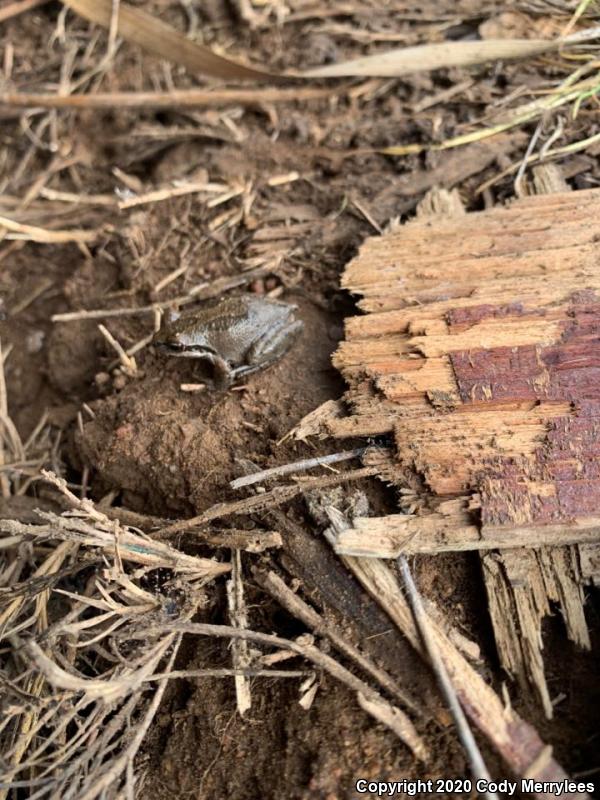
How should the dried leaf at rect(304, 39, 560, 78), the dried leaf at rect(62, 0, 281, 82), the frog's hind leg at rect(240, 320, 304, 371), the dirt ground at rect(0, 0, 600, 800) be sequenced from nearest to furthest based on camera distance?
1. the dirt ground at rect(0, 0, 600, 800)
2. the frog's hind leg at rect(240, 320, 304, 371)
3. the dried leaf at rect(304, 39, 560, 78)
4. the dried leaf at rect(62, 0, 281, 82)

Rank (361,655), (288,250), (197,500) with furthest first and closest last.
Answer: (288,250) → (197,500) → (361,655)

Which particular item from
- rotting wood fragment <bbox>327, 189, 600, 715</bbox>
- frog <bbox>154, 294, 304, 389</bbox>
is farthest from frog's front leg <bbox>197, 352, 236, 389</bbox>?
rotting wood fragment <bbox>327, 189, 600, 715</bbox>

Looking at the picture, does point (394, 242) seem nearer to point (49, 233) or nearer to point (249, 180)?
point (249, 180)

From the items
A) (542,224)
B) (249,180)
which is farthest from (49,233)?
(542,224)

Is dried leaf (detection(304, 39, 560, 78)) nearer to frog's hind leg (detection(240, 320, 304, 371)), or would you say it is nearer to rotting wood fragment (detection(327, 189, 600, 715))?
rotting wood fragment (detection(327, 189, 600, 715))

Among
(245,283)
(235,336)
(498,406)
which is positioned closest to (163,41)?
(245,283)
